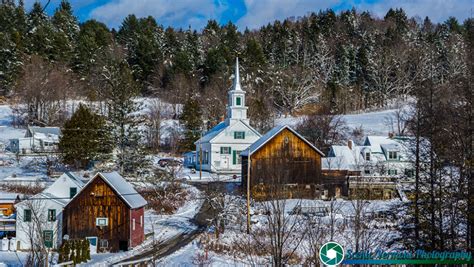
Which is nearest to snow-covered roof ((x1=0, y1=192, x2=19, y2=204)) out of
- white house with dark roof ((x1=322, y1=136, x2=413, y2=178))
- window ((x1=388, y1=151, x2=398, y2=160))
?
white house with dark roof ((x1=322, y1=136, x2=413, y2=178))

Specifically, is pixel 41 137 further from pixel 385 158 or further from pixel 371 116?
pixel 371 116

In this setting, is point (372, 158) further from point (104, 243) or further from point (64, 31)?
point (64, 31)

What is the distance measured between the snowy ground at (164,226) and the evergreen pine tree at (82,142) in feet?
33.4

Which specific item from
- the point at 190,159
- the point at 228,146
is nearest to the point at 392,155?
the point at 228,146

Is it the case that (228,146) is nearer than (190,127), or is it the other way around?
(228,146)

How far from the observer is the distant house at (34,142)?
58803 mm

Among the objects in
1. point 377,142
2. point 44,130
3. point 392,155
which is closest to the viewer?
point 392,155

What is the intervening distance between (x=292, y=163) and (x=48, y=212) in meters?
18.1

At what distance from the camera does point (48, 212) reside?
3325 centimetres

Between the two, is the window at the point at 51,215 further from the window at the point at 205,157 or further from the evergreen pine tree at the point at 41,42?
the evergreen pine tree at the point at 41,42

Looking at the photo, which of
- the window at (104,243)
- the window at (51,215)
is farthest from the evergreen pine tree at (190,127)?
the window at (104,243)

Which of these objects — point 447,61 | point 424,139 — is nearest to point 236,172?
point 424,139

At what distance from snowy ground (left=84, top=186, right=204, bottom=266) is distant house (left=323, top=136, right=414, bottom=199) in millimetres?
11073

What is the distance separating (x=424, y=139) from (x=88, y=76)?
70.0m
